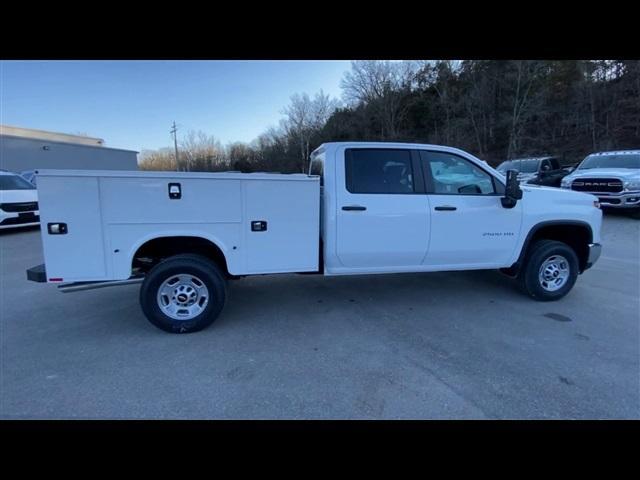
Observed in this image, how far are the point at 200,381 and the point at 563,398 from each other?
2.91 m

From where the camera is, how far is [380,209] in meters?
3.74

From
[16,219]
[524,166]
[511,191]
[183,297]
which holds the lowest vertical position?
[183,297]

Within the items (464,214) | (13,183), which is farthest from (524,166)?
(13,183)

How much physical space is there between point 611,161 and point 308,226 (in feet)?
40.8

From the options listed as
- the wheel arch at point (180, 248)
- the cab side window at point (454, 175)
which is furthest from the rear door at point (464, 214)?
the wheel arch at point (180, 248)

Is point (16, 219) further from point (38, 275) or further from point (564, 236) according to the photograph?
point (564, 236)

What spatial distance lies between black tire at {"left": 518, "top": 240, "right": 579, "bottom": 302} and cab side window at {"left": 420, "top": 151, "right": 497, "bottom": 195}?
3.50 ft

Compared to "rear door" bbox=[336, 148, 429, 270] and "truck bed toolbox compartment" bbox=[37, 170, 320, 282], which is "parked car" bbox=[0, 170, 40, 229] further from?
"rear door" bbox=[336, 148, 429, 270]

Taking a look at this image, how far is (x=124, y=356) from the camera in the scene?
3.07 meters

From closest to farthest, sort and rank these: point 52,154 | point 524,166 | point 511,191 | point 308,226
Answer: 1. point 308,226
2. point 511,191
3. point 524,166
4. point 52,154

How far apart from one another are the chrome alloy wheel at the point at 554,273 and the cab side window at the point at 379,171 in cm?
226
